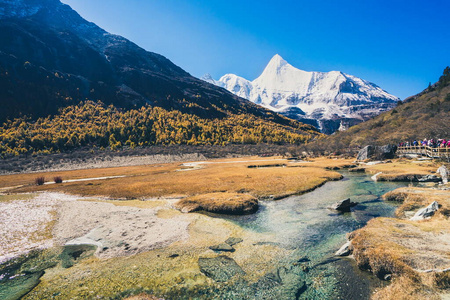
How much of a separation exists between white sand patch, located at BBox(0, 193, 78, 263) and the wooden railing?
6526 centimetres

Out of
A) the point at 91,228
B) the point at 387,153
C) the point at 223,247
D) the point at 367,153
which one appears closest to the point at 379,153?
the point at 387,153

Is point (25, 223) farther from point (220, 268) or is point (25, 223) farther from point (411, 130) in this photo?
point (411, 130)

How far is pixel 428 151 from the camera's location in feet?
166

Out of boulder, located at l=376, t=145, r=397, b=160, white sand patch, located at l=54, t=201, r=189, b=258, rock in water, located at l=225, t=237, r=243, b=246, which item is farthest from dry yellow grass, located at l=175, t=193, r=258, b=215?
boulder, located at l=376, t=145, r=397, b=160

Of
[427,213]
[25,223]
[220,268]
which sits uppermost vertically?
[427,213]

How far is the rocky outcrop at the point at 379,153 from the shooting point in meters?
64.9

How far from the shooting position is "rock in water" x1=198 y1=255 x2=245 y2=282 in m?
12.7

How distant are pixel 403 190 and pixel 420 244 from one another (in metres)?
17.7

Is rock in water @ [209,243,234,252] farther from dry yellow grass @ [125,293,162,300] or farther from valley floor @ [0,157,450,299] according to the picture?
dry yellow grass @ [125,293,162,300]

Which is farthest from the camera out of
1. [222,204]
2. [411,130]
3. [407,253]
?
[411,130]

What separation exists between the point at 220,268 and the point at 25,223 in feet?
80.3

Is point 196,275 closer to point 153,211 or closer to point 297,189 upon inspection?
point 153,211

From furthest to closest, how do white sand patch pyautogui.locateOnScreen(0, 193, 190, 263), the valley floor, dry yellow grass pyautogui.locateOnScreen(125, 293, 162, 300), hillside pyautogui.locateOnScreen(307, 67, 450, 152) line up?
hillside pyautogui.locateOnScreen(307, 67, 450, 152) < white sand patch pyautogui.locateOnScreen(0, 193, 190, 263) < the valley floor < dry yellow grass pyautogui.locateOnScreen(125, 293, 162, 300)

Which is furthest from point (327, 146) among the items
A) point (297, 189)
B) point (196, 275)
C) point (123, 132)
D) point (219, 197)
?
point (123, 132)
